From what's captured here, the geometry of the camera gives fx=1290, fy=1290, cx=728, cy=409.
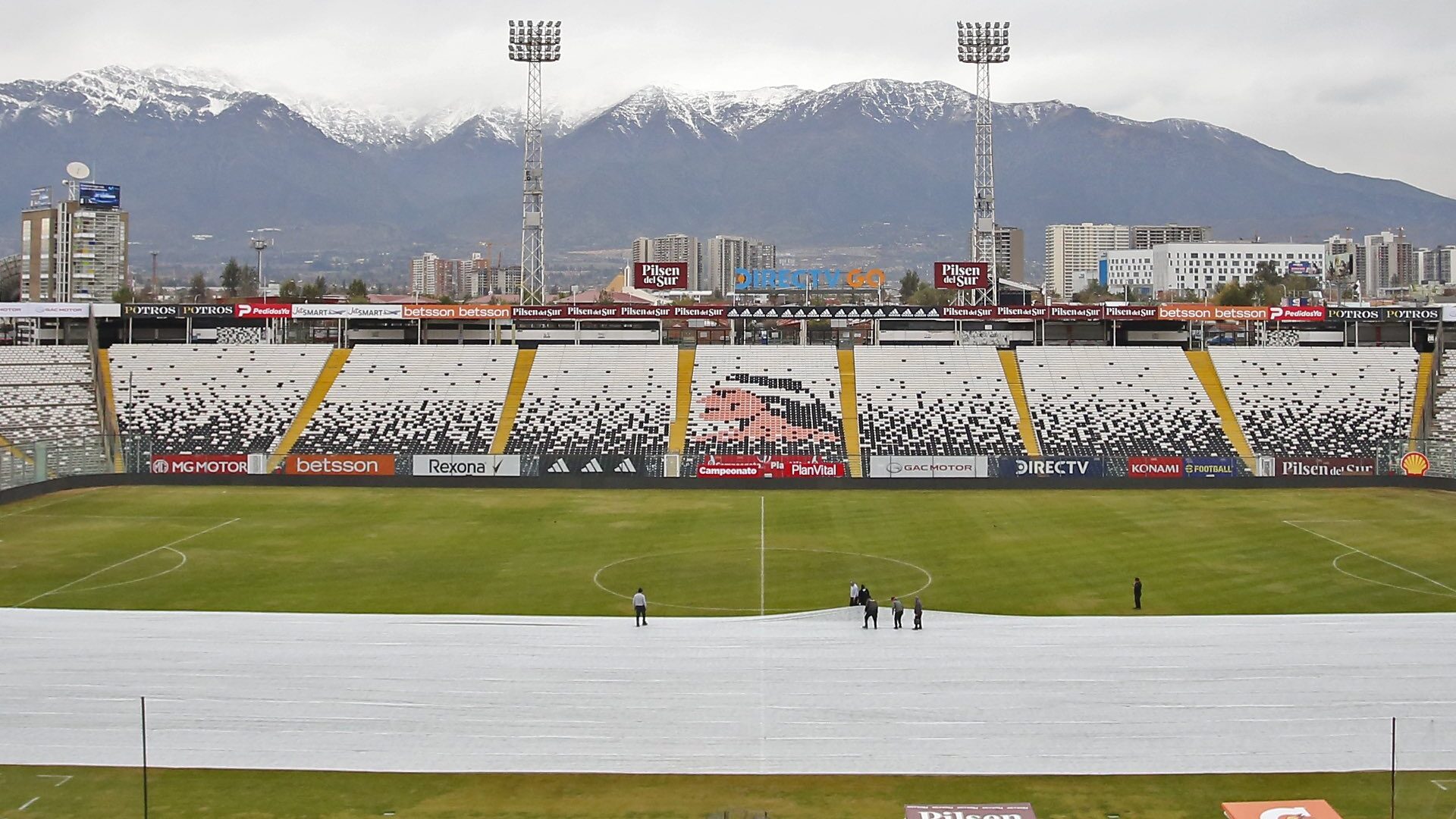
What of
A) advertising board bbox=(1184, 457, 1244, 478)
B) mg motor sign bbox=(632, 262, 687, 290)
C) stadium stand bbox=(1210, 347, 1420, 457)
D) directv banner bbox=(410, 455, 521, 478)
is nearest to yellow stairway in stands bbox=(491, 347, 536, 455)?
directv banner bbox=(410, 455, 521, 478)

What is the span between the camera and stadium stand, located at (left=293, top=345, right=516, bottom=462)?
7192 centimetres

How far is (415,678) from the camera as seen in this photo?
30.4 metres

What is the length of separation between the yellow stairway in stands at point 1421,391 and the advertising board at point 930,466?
23.9m

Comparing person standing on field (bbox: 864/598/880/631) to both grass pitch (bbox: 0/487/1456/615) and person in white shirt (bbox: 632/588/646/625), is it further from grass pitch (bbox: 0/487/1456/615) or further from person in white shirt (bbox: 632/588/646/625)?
person in white shirt (bbox: 632/588/646/625)

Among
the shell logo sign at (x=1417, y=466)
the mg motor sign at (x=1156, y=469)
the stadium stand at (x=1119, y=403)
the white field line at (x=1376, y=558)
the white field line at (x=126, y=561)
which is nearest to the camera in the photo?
the white field line at (x=126, y=561)

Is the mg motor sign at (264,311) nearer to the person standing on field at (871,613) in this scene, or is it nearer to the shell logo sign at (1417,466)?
the person standing on field at (871,613)

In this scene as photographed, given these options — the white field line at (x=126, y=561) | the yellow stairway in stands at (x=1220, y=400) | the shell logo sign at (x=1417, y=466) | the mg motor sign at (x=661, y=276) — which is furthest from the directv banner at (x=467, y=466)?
the shell logo sign at (x=1417, y=466)

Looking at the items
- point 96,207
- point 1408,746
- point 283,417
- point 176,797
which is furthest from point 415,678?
point 96,207

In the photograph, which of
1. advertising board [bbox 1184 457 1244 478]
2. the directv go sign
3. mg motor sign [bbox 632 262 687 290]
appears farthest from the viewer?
the directv go sign

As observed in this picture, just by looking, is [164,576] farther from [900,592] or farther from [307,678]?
[900,592]

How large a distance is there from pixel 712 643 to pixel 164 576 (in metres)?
20.5

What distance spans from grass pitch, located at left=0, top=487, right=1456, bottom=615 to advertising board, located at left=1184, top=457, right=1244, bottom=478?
2.30 metres

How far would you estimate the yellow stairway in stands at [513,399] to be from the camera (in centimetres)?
7250

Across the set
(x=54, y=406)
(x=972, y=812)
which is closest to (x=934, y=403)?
(x=54, y=406)
